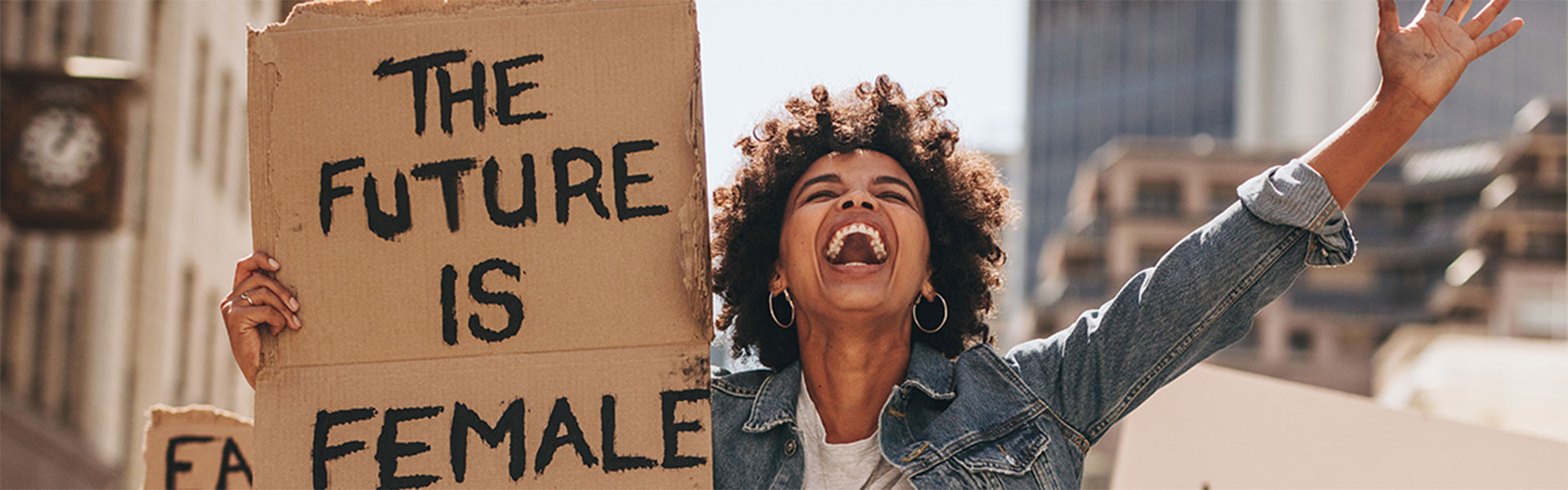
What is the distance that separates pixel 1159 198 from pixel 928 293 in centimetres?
6158

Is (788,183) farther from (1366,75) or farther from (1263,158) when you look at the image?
(1366,75)

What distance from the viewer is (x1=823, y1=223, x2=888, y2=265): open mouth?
3.07 meters

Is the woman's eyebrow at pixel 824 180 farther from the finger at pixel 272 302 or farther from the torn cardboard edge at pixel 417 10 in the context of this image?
the finger at pixel 272 302

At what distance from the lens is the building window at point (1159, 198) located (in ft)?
205

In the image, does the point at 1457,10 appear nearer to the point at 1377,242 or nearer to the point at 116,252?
the point at 116,252

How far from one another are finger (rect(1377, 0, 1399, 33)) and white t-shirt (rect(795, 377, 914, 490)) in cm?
115

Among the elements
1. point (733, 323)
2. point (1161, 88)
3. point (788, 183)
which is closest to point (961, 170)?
point (788, 183)

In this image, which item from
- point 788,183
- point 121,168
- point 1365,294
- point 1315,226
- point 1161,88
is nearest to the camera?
point 1315,226

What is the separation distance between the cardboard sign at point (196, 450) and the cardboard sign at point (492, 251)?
1.06 m

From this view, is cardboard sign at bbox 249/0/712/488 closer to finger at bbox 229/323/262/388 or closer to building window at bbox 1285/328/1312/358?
finger at bbox 229/323/262/388

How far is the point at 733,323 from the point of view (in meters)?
3.55

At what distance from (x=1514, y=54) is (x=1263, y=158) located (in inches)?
1577

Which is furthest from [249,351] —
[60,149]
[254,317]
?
[60,149]

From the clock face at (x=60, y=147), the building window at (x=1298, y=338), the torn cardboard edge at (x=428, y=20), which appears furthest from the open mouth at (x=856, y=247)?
the building window at (x=1298, y=338)
